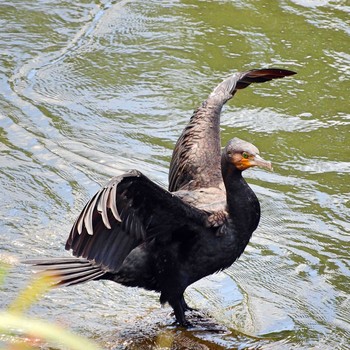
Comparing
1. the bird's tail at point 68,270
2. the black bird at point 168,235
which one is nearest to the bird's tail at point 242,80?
the black bird at point 168,235

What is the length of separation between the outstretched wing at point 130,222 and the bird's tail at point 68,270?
88 millimetres

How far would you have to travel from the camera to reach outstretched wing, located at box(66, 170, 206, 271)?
3660 mm

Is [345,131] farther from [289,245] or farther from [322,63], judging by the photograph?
[289,245]

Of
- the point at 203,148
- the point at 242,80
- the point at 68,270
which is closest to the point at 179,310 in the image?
the point at 68,270

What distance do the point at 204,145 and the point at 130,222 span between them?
1252 mm

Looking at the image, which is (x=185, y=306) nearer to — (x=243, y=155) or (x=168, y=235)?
(x=168, y=235)

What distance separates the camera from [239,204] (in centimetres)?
416

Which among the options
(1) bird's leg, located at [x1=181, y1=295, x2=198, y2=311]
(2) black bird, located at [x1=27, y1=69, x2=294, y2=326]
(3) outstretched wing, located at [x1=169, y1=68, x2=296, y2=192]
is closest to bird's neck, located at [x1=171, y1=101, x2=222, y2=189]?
(3) outstretched wing, located at [x1=169, y1=68, x2=296, y2=192]

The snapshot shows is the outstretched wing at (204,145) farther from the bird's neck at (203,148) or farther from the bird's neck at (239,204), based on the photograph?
the bird's neck at (239,204)

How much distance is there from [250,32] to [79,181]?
10.5ft

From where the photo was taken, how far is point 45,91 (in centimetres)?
711

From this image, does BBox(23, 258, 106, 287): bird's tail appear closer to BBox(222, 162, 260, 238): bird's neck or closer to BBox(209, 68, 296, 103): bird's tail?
BBox(222, 162, 260, 238): bird's neck

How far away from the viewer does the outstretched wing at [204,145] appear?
477 centimetres

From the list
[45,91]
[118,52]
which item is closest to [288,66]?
[118,52]
